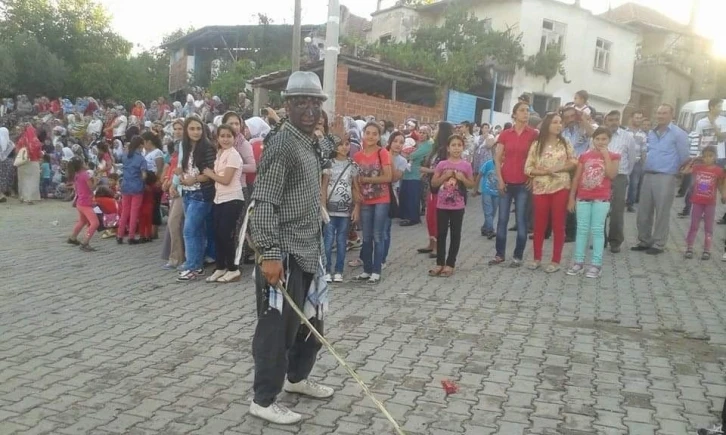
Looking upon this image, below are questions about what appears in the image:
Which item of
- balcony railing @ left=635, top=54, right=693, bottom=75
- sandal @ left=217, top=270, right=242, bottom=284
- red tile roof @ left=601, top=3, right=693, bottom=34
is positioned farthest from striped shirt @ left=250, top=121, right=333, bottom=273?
red tile roof @ left=601, top=3, right=693, bottom=34

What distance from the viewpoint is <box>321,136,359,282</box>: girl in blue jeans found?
277 inches

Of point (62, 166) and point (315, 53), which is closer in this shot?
point (62, 166)

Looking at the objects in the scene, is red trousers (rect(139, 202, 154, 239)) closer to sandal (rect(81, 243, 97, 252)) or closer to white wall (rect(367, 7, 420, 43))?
sandal (rect(81, 243, 97, 252))

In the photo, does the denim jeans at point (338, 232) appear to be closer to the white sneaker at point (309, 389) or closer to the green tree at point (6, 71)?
the white sneaker at point (309, 389)

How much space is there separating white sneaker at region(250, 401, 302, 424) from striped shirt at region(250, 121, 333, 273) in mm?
824

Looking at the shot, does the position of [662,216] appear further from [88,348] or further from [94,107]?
[94,107]

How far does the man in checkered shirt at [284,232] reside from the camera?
3.61m

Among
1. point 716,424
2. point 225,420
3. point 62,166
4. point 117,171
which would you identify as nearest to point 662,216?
point 716,424

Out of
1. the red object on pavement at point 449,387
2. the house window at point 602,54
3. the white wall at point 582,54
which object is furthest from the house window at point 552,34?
the red object on pavement at point 449,387

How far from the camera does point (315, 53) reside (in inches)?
908

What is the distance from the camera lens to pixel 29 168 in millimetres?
15742

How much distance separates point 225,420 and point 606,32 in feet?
98.2

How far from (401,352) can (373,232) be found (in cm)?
247

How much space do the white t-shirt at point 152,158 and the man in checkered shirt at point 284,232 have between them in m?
6.43
